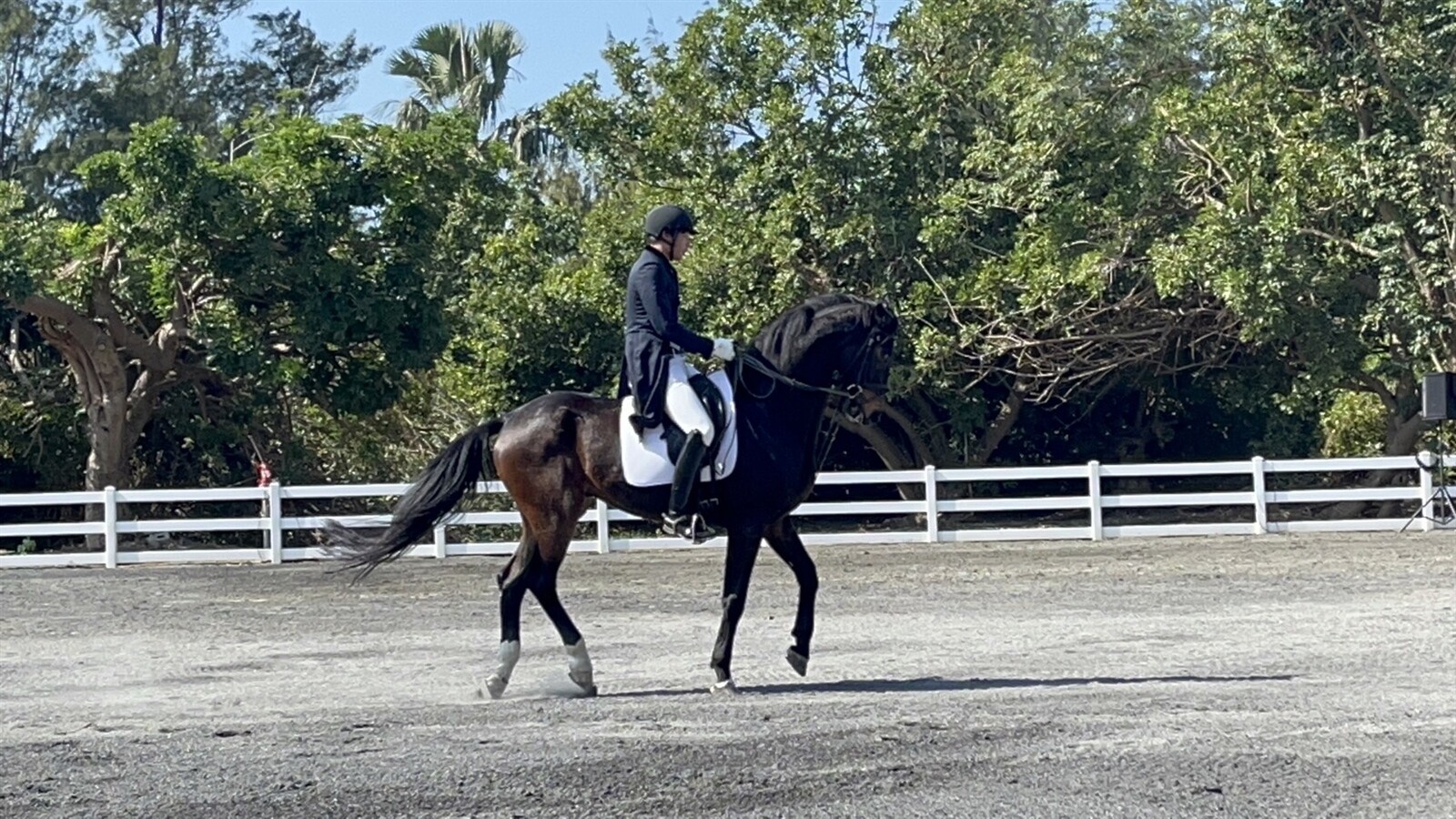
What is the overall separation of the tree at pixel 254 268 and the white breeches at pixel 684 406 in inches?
588

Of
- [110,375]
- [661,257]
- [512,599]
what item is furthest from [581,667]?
[110,375]

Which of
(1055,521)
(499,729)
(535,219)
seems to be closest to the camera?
(499,729)

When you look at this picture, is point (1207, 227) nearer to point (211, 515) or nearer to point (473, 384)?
point (473, 384)

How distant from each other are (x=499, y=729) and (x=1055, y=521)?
21.6 meters

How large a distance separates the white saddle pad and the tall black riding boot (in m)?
0.09

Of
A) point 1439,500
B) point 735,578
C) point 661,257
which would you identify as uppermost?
point 661,257

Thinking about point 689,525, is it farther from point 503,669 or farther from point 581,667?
point 503,669

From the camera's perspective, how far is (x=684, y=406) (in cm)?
920

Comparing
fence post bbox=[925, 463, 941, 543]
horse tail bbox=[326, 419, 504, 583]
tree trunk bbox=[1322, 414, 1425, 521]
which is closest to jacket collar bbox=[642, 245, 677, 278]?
horse tail bbox=[326, 419, 504, 583]

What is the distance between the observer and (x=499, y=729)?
759cm

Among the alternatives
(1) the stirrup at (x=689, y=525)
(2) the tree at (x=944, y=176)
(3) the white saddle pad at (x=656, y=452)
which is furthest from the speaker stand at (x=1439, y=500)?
(3) the white saddle pad at (x=656, y=452)

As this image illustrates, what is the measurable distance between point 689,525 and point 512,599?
98cm

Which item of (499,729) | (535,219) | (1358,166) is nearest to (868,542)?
(1358,166)

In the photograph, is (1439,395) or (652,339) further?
(1439,395)
